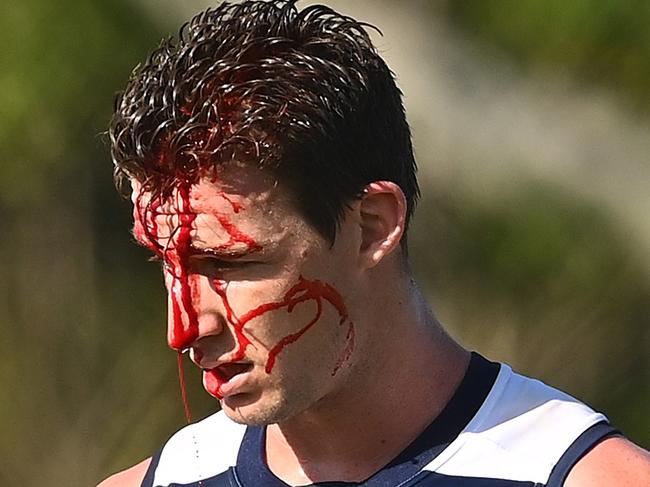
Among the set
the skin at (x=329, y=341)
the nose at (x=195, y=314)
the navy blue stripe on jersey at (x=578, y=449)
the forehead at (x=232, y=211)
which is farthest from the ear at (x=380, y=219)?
the navy blue stripe on jersey at (x=578, y=449)

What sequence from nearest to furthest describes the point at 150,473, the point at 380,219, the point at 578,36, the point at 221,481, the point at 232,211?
the point at 232,211
the point at 380,219
the point at 221,481
the point at 150,473
the point at 578,36

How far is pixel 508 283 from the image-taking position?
13.7 ft

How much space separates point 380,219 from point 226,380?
346mm

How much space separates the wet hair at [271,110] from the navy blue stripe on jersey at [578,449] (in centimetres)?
49

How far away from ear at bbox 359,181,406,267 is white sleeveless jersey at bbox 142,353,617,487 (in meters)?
0.26

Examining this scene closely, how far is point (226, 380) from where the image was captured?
207 cm

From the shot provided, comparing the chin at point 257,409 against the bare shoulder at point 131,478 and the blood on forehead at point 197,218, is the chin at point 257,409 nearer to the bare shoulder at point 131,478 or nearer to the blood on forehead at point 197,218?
the blood on forehead at point 197,218

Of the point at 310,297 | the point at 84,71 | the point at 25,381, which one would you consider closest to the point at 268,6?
the point at 310,297

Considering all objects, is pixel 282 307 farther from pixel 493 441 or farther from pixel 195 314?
pixel 493 441

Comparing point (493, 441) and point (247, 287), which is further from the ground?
point (247, 287)

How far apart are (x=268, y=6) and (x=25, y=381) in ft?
7.83

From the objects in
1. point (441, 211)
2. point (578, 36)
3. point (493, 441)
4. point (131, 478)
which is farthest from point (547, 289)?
point (493, 441)

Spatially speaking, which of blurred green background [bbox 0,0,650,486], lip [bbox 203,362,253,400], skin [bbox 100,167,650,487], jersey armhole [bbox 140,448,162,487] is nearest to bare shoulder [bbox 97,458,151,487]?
jersey armhole [bbox 140,448,162,487]

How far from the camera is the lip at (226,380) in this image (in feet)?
6.75
